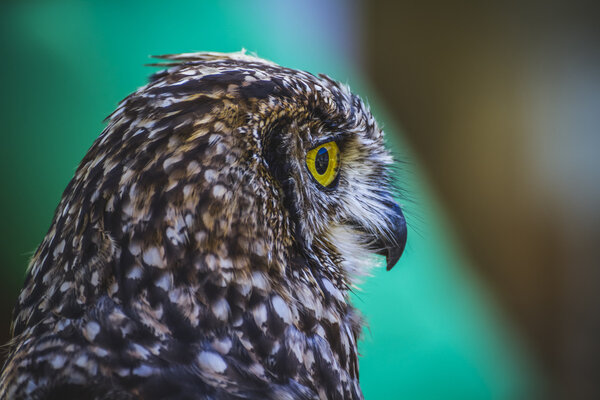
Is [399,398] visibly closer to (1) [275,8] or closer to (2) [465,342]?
(2) [465,342]

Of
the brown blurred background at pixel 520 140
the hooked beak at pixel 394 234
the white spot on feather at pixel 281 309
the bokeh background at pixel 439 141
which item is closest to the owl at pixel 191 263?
the white spot on feather at pixel 281 309

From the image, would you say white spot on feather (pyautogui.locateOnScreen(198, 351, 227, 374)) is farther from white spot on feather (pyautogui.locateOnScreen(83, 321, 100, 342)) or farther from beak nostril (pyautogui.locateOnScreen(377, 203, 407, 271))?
beak nostril (pyautogui.locateOnScreen(377, 203, 407, 271))

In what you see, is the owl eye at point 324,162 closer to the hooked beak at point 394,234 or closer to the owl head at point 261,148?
the owl head at point 261,148

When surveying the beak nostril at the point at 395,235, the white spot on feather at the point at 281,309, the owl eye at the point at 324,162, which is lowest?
the white spot on feather at the point at 281,309

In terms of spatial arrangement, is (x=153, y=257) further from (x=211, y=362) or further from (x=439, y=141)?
(x=439, y=141)

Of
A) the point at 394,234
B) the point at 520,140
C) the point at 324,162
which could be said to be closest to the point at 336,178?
the point at 324,162

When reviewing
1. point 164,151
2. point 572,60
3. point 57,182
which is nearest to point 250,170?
point 164,151

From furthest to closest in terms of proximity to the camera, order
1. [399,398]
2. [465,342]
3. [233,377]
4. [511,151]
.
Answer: [511,151] → [465,342] → [399,398] → [233,377]

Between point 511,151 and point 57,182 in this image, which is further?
point 511,151

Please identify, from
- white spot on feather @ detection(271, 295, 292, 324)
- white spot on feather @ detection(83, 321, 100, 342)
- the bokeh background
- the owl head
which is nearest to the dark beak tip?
the owl head
